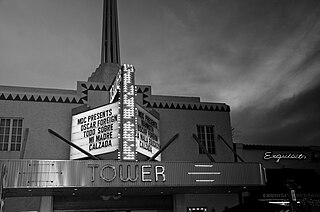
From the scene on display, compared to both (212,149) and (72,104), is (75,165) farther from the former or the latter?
(212,149)

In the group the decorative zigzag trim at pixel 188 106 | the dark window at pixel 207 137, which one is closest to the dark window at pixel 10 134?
the decorative zigzag trim at pixel 188 106

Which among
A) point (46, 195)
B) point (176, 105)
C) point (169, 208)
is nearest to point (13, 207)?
point (46, 195)

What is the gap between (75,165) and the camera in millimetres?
18812

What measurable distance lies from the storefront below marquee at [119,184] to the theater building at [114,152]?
0.05 metres

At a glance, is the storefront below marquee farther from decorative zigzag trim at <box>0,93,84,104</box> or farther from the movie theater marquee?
decorative zigzag trim at <box>0,93,84,104</box>

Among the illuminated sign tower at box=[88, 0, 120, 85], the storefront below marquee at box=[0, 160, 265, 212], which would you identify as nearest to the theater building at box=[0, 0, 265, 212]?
the storefront below marquee at box=[0, 160, 265, 212]

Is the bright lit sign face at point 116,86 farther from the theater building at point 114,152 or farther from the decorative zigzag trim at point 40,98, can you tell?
the decorative zigzag trim at point 40,98

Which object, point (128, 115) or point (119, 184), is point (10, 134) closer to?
point (128, 115)

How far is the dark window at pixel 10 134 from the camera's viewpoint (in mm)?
23859

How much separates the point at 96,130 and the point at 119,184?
4.59 m

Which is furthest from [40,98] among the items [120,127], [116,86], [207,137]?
[207,137]

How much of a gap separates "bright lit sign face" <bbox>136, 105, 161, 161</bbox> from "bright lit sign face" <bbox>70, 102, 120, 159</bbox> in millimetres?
1522

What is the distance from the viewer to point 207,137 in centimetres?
2820

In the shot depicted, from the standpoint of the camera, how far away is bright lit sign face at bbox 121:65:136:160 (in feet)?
64.4
